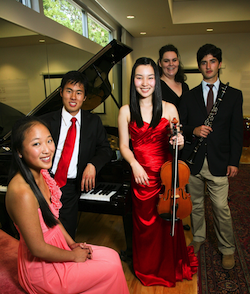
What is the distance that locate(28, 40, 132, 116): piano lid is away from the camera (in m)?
2.08

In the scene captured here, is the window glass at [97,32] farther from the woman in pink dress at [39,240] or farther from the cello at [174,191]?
the woman in pink dress at [39,240]

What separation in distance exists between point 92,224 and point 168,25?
5.49 meters

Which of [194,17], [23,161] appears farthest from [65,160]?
[194,17]

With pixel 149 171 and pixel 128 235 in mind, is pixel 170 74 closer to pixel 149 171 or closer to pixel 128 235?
pixel 149 171

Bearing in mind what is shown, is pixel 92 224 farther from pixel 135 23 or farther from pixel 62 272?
pixel 135 23

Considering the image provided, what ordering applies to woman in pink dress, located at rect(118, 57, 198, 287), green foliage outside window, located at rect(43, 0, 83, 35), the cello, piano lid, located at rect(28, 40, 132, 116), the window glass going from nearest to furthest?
the cello < woman in pink dress, located at rect(118, 57, 198, 287) < piano lid, located at rect(28, 40, 132, 116) < green foliage outside window, located at rect(43, 0, 83, 35) < the window glass

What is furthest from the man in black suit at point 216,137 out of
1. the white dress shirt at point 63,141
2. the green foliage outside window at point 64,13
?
the green foliage outside window at point 64,13

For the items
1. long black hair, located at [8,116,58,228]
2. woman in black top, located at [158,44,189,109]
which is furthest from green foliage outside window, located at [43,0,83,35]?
long black hair, located at [8,116,58,228]

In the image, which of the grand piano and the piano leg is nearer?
the grand piano

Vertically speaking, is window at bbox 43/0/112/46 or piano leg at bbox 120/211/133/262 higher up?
window at bbox 43/0/112/46

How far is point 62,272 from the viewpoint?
1.17 metres

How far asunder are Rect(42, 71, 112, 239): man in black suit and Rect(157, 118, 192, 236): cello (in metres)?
0.53

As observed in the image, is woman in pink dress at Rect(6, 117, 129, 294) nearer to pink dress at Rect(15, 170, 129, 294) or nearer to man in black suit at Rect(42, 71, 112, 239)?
pink dress at Rect(15, 170, 129, 294)

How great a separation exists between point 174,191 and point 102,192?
0.69m
